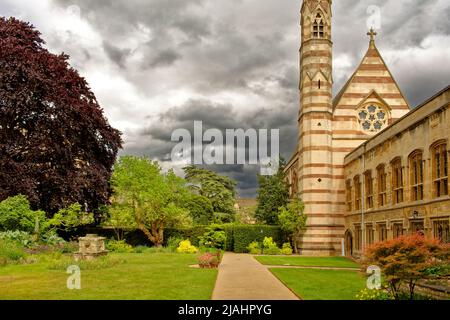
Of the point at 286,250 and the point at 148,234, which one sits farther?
Result: the point at 148,234

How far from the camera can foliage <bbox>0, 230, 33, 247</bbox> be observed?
29.8m

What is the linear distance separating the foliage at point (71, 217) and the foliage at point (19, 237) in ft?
8.18

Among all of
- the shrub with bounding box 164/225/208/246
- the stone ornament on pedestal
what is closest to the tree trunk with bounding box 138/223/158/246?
the shrub with bounding box 164/225/208/246

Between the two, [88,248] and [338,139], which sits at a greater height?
[338,139]

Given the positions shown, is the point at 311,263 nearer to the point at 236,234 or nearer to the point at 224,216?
the point at 236,234

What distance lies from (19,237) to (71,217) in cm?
524

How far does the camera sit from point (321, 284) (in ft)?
58.9

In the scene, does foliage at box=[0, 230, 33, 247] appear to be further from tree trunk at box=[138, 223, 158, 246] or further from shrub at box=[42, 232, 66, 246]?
tree trunk at box=[138, 223, 158, 246]

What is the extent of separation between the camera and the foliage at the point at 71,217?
34.9 metres

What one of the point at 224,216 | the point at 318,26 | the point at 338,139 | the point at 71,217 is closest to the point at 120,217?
the point at 71,217

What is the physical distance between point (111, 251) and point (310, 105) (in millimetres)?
20432

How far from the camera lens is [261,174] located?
176 feet

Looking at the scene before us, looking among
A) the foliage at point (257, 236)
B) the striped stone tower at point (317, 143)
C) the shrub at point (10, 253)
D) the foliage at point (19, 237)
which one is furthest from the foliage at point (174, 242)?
the shrub at point (10, 253)
